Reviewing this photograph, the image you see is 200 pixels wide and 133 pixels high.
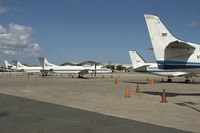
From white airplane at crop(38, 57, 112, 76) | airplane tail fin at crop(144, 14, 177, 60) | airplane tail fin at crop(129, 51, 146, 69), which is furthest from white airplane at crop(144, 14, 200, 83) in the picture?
white airplane at crop(38, 57, 112, 76)

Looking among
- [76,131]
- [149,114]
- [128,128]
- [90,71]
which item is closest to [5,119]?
[76,131]

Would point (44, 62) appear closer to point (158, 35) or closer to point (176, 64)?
point (176, 64)

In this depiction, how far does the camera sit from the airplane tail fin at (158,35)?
3050cm

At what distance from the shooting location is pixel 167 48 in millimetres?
30750

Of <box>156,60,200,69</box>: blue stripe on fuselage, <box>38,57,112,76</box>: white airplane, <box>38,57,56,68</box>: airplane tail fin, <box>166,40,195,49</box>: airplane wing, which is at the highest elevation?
<box>38,57,56,68</box>: airplane tail fin

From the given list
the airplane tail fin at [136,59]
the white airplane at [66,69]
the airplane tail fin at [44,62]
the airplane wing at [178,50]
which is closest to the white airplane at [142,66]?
the airplane tail fin at [136,59]

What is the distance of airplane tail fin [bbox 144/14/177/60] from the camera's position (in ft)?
100

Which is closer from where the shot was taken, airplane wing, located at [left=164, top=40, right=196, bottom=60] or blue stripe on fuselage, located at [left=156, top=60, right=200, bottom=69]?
airplane wing, located at [left=164, top=40, right=196, bottom=60]

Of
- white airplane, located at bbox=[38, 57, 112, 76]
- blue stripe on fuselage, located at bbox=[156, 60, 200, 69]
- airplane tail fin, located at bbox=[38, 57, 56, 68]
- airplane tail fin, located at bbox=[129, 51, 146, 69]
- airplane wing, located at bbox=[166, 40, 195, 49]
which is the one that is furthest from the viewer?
airplane tail fin, located at bbox=[38, 57, 56, 68]

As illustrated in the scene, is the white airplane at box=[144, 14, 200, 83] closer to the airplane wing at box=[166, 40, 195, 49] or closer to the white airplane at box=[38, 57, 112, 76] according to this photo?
the airplane wing at box=[166, 40, 195, 49]

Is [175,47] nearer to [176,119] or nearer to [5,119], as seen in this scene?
[176,119]

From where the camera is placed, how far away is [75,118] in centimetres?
1245

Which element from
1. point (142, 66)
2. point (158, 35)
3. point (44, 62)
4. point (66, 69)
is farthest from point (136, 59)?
point (44, 62)

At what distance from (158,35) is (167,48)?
55.2 inches
